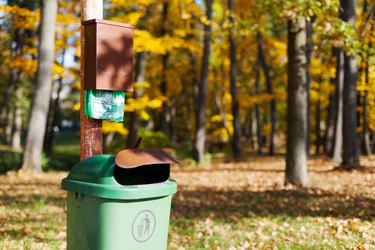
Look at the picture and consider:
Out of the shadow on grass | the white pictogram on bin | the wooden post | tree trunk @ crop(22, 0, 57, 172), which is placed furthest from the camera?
tree trunk @ crop(22, 0, 57, 172)

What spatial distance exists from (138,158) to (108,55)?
1.15m

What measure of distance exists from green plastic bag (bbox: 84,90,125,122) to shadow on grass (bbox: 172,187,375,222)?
3645 mm

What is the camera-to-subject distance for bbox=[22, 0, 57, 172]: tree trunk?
1278cm

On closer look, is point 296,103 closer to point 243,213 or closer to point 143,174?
point 243,213

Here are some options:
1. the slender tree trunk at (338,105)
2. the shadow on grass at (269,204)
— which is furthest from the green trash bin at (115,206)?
the slender tree trunk at (338,105)

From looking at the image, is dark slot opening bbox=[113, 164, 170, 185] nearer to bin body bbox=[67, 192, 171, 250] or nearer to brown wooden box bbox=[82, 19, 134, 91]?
bin body bbox=[67, 192, 171, 250]

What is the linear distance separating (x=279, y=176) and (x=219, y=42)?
14563 mm

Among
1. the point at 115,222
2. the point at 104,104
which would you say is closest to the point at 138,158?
the point at 115,222

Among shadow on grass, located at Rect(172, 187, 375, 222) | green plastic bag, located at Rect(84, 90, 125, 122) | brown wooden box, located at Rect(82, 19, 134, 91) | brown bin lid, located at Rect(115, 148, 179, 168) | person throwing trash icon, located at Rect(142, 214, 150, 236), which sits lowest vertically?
shadow on grass, located at Rect(172, 187, 375, 222)

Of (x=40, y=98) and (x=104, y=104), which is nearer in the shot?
(x=104, y=104)

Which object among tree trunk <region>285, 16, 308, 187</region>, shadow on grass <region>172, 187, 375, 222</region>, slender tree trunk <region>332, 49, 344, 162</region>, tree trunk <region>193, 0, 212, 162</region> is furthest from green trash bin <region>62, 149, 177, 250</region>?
slender tree trunk <region>332, 49, 344, 162</region>

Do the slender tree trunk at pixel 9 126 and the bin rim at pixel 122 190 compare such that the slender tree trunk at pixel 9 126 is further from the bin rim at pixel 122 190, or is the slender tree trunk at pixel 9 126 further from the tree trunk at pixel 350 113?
the bin rim at pixel 122 190

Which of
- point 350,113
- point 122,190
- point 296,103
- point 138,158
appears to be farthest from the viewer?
point 350,113

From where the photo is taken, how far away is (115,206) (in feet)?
11.0
